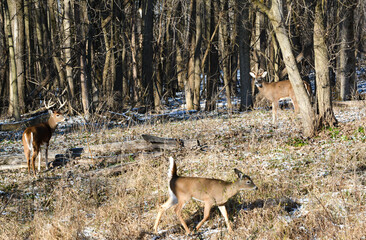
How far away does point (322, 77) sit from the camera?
31.5ft

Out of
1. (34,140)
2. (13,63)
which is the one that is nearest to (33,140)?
(34,140)

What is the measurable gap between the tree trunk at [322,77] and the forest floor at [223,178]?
1.27 ft

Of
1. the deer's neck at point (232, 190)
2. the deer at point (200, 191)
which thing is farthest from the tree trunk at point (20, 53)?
the deer's neck at point (232, 190)

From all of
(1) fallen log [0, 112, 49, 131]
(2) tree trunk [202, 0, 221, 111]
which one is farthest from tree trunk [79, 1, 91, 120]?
(2) tree trunk [202, 0, 221, 111]

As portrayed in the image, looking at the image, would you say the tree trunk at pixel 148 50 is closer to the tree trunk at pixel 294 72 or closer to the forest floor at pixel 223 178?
the forest floor at pixel 223 178

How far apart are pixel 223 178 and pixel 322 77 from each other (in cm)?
406

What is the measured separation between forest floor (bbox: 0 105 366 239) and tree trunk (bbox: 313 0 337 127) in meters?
0.39

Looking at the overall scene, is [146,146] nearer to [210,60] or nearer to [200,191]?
[200,191]

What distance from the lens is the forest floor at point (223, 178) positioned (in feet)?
17.5

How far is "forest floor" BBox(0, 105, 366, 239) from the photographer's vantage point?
5.34 m

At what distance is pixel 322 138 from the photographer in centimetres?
898

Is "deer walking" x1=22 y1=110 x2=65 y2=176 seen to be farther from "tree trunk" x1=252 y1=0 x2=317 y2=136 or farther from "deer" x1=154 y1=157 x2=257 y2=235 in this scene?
"tree trunk" x1=252 y1=0 x2=317 y2=136

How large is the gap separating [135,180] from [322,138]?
4.33 m

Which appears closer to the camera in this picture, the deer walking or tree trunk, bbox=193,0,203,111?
the deer walking
